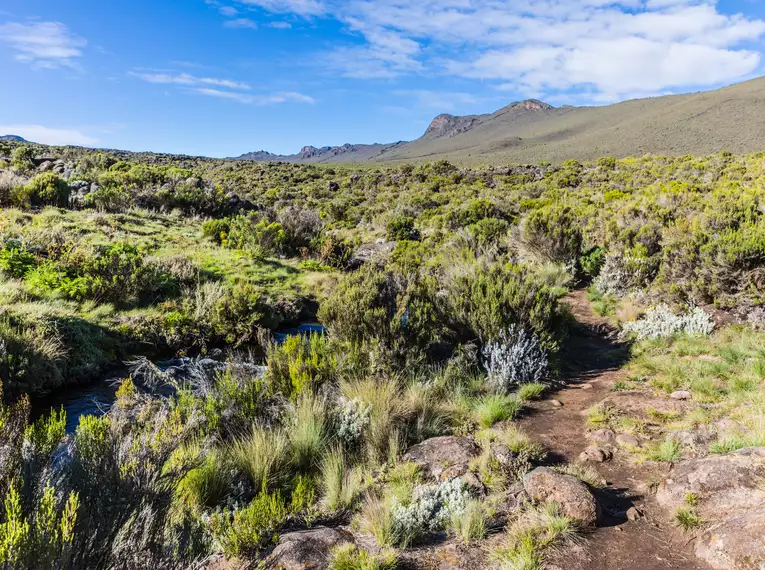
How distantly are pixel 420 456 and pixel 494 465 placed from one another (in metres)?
0.72

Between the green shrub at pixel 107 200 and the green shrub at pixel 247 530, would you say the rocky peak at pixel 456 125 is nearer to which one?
the green shrub at pixel 107 200

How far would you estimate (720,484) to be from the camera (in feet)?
10.1

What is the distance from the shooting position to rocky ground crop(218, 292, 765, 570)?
2.72 m

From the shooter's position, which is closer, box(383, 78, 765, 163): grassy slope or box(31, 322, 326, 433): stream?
box(31, 322, 326, 433): stream

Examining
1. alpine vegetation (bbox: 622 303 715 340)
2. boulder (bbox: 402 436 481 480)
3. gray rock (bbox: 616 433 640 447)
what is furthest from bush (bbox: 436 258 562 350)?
boulder (bbox: 402 436 481 480)

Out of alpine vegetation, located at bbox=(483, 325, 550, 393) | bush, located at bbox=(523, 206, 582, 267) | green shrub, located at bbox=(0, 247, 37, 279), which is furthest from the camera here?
bush, located at bbox=(523, 206, 582, 267)

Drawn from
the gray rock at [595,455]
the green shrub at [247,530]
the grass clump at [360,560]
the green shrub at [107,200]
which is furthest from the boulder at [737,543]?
the green shrub at [107,200]

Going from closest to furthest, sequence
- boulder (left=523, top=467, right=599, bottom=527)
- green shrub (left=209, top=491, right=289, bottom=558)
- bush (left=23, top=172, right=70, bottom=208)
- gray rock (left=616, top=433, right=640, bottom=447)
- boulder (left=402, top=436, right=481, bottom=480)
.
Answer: green shrub (left=209, top=491, right=289, bottom=558) < boulder (left=523, top=467, right=599, bottom=527) < boulder (left=402, top=436, right=481, bottom=480) < gray rock (left=616, top=433, right=640, bottom=447) < bush (left=23, top=172, right=70, bottom=208)

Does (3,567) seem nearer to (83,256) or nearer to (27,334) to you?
(27,334)

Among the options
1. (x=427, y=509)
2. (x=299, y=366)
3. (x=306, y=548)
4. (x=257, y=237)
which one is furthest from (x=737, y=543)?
(x=257, y=237)

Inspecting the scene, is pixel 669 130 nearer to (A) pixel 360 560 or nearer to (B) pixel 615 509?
(B) pixel 615 509

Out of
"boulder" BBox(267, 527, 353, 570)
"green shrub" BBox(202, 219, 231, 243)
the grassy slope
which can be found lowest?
"boulder" BBox(267, 527, 353, 570)

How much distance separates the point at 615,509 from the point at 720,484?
2.35 feet

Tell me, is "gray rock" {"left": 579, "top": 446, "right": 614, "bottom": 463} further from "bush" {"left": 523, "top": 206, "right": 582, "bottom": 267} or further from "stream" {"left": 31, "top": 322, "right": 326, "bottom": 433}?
"bush" {"left": 523, "top": 206, "right": 582, "bottom": 267}
